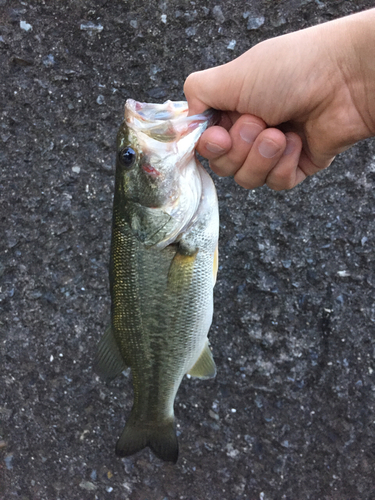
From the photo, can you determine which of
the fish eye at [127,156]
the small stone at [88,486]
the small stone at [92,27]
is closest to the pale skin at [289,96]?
the fish eye at [127,156]

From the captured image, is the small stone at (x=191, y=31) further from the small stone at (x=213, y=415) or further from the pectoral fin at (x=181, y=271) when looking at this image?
the small stone at (x=213, y=415)

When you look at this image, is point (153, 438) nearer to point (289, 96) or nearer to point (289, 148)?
point (289, 148)

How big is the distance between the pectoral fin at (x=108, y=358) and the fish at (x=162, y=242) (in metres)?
0.04

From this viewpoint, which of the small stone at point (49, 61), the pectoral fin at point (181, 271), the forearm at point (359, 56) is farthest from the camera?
the small stone at point (49, 61)

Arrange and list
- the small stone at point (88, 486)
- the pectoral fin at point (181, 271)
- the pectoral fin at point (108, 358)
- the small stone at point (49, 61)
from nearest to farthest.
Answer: the pectoral fin at point (181, 271), the pectoral fin at point (108, 358), the small stone at point (49, 61), the small stone at point (88, 486)

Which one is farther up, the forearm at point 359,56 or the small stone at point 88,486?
the forearm at point 359,56

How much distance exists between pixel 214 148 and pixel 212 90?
0.66 feet

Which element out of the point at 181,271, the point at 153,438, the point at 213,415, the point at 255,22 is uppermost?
the point at 255,22

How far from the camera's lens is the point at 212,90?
123cm

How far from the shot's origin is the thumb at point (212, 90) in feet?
4.00

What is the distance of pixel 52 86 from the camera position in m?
1.98

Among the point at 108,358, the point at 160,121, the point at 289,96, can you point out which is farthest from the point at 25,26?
the point at 108,358

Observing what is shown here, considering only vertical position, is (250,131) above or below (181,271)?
above

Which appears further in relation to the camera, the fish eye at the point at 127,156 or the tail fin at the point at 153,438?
the tail fin at the point at 153,438
